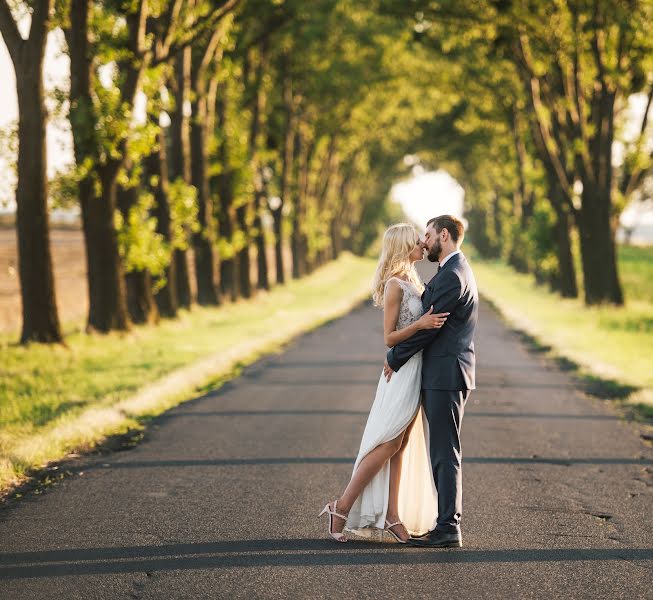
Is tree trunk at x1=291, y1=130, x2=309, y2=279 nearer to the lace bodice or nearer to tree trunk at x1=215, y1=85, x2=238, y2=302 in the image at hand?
tree trunk at x1=215, y1=85, x2=238, y2=302

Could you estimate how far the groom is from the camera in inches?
268

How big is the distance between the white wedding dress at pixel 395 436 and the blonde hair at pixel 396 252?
7cm

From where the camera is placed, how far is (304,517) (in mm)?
7566

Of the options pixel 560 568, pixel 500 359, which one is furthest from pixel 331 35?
pixel 560 568

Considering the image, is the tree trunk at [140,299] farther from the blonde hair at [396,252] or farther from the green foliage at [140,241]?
the blonde hair at [396,252]

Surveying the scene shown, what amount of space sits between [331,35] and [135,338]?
23.7 metres

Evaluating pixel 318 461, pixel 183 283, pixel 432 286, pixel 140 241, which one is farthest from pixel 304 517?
pixel 183 283

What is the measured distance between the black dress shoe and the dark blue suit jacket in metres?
0.88

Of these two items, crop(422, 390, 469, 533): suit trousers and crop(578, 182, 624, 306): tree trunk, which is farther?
crop(578, 182, 624, 306): tree trunk

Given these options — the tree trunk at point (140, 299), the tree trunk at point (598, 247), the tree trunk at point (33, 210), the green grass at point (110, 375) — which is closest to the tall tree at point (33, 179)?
the tree trunk at point (33, 210)

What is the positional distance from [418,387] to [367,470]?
0.61 metres

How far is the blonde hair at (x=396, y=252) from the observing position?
6.91 m

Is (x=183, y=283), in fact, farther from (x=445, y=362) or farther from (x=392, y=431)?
(x=445, y=362)

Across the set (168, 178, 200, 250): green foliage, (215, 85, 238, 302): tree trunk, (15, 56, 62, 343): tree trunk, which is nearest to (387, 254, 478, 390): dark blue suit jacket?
(15, 56, 62, 343): tree trunk
